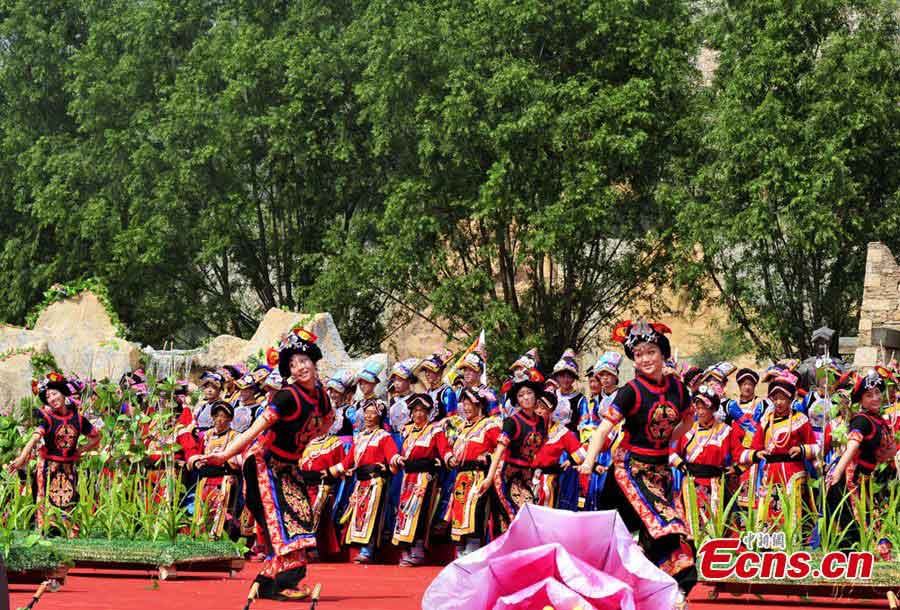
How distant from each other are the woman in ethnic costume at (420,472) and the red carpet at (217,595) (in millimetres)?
1675

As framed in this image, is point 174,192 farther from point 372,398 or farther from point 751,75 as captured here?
point 372,398

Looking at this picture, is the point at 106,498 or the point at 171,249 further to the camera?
the point at 171,249

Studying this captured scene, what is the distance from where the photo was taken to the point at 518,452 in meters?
13.6

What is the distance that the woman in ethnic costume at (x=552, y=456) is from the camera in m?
13.6

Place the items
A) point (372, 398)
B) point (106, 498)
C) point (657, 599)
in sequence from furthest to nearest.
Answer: point (372, 398)
point (106, 498)
point (657, 599)

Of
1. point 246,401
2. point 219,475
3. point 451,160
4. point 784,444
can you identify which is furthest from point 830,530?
point 451,160

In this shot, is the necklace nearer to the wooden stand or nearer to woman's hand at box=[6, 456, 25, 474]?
the wooden stand

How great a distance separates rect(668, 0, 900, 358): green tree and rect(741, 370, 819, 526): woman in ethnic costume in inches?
545

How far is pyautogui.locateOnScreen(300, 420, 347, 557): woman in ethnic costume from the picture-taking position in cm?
1540

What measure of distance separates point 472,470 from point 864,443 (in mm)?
3942

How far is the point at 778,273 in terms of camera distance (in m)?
31.4

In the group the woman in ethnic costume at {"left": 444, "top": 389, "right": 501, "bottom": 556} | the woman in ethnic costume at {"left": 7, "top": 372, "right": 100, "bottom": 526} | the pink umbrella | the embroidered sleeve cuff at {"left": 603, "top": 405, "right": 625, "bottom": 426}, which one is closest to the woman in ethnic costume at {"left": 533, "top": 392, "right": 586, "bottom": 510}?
the woman in ethnic costume at {"left": 444, "top": 389, "right": 501, "bottom": 556}

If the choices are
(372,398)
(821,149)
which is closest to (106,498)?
(372,398)

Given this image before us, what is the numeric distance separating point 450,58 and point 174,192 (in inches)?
272
